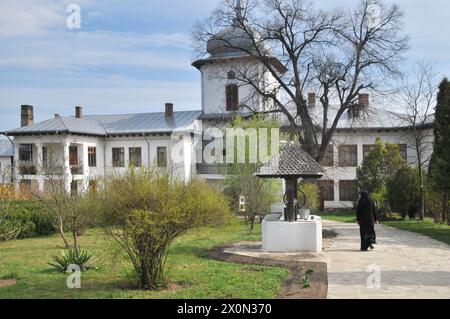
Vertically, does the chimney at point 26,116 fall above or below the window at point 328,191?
above

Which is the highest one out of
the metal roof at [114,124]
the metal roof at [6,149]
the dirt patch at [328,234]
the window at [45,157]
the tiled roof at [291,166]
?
the metal roof at [114,124]

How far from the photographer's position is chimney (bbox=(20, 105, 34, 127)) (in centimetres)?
3959

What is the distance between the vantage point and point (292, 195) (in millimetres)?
14641

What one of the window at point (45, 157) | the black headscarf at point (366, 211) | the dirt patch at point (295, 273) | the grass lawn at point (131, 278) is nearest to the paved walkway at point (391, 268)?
the dirt patch at point (295, 273)

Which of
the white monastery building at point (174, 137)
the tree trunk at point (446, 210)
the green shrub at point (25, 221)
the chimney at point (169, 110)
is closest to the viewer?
the green shrub at point (25, 221)

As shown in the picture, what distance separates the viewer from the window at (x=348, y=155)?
4034 centimetres

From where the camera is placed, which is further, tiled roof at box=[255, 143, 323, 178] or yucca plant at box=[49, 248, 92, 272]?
tiled roof at box=[255, 143, 323, 178]

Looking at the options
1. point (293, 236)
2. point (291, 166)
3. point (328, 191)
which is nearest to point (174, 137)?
point (328, 191)

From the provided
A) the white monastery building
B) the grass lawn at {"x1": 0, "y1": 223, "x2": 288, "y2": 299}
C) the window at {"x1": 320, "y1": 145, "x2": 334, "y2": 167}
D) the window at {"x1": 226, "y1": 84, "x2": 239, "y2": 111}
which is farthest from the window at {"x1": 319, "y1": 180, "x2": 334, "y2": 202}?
the grass lawn at {"x1": 0, "y1": 223, "x2": 288, "y2": 299}

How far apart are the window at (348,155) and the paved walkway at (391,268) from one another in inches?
894

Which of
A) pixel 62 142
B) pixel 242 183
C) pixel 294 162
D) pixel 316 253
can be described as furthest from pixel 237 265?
pixel 62 142

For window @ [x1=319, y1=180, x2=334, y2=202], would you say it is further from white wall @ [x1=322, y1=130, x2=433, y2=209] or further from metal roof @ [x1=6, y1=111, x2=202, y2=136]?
metal roof @ [x1=6, y1=111, x2=202, y2=136]

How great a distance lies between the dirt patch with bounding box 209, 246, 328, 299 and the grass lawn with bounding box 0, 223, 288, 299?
A: 0.73ft

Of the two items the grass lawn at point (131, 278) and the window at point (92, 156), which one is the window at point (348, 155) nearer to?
the window at point (92, 156)
